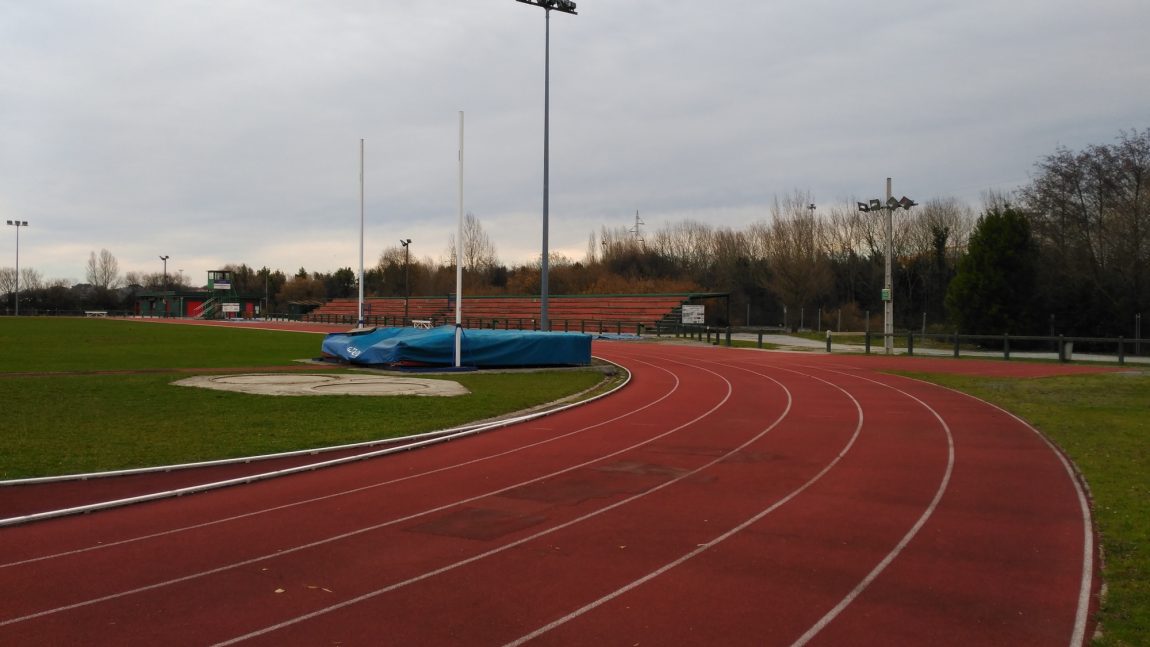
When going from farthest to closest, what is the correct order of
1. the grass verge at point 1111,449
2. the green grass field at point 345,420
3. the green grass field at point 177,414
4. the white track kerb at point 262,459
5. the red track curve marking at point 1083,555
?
the green grass field at point 177,414 → the white track kerb at point 262,459 → the green grass field at point 345,420 → the grass verge at point 1111,449 → the red track curve marking at point 1083,555

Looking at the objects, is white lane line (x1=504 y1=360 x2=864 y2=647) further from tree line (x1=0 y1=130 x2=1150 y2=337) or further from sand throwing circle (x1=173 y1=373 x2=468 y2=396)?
tree line (x1=0 y1=130 x2=1150 y2=337)

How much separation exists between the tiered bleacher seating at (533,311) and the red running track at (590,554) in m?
38.3

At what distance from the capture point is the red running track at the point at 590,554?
4801 millimetres

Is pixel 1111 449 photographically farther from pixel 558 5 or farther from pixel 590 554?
pixel 558 5

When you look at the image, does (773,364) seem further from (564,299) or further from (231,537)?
(564,299)

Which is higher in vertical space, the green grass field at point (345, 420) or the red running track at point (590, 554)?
the green grass field at point (345, 420)

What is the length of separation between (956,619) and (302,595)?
14.4 ft

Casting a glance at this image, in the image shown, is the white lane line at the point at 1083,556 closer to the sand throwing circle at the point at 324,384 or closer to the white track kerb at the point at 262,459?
the white track kerb at the point at 262,459

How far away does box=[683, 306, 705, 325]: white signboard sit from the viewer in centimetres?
4425

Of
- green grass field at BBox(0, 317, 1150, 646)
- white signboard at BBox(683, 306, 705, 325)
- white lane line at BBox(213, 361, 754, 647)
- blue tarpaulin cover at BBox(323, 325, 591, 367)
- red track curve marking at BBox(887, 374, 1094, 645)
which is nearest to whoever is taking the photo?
white lane line at BBox(213, 361, 754, 647)

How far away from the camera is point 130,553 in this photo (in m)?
6.15

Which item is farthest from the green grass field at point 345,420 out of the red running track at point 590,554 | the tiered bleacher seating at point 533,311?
the tiered bleacher seating at point 533,311

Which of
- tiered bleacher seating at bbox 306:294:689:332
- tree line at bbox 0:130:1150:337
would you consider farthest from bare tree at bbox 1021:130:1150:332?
tiered bleacher seating at bbox 306:294:689:332

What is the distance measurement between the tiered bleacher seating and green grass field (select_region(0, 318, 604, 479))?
30.0 meters
